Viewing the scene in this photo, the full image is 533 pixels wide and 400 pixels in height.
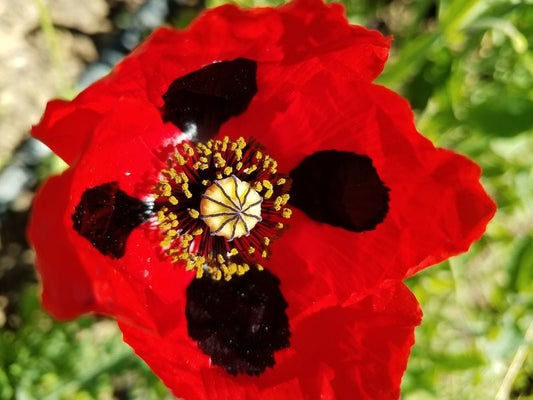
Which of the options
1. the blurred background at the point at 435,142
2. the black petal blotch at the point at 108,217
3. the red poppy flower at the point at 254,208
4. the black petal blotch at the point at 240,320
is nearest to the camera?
the red poppy flower at the point at 254,208

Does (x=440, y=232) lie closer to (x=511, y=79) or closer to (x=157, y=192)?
(x=157, y=192)

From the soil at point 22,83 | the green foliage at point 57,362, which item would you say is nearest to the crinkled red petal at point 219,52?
the green foliage at point 57,362

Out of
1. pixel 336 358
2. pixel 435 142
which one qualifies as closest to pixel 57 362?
pixel 336 358

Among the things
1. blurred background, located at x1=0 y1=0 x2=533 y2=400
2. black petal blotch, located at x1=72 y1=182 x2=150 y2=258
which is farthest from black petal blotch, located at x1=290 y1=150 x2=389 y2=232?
blurred background, located at x1=0 y1=0 x2=533 y2=400

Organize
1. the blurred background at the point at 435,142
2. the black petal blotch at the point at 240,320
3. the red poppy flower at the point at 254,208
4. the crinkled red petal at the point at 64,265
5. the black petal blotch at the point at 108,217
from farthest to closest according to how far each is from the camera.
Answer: the blurred background at the point at 435,142 < the black petal blotch at the point at 240,320 < the black petal blotch at the point at 108,217 < the red poppy flower at the point at 254,208 < the crinkled red petal at the point at 64,265

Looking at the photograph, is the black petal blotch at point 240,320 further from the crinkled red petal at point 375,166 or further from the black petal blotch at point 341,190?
the black petal blotch at point 341,190

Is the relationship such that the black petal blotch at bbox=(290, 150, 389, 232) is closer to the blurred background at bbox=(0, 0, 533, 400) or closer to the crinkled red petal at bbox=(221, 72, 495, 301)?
the crinkled red petal at bbox=(221, 72, 495, 301)

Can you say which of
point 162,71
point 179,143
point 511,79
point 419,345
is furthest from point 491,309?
point 162,71

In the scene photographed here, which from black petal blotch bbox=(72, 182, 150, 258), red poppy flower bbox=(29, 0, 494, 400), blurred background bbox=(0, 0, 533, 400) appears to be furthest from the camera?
blurred background bbox=(0, 0, 533, 400)
